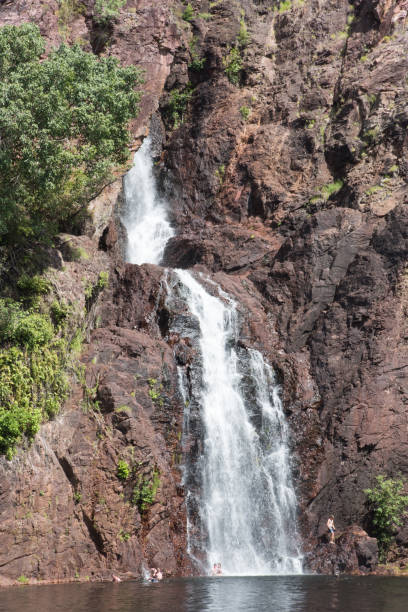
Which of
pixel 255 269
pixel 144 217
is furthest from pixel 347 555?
pixel 144 217

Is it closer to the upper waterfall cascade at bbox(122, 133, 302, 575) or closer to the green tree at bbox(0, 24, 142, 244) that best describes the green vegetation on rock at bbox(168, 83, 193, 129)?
the green tree at bbox(0, 24, 142, 244)

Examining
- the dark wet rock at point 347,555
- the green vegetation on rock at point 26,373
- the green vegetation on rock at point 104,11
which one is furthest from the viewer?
the green vegetation on rock at point 104,11

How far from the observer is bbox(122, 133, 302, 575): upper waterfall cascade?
28.9 metres

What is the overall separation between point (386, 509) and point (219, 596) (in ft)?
43.5

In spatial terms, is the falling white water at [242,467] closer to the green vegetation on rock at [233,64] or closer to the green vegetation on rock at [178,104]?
the green vegetation on rock at [178,104]

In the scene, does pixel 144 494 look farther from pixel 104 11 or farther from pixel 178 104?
pixel 104 11

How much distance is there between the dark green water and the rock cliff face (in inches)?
127

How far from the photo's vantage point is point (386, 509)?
99.1ft

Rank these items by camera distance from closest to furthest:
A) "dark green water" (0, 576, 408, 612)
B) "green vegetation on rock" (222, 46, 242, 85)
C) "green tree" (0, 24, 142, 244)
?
1. "dark green water" (0, 576, 408, 612)
2. "green tree" (0, 24, 142, 244)
3. "green vegetation on rock" (222, 46, 242, 85)

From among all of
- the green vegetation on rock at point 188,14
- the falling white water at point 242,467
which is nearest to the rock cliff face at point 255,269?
the green vegetation on rock at point 188,14

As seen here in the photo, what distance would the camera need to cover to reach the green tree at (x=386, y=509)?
30.2 meters

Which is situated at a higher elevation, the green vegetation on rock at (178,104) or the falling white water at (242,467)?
the green vegetation on rock at (178,104)

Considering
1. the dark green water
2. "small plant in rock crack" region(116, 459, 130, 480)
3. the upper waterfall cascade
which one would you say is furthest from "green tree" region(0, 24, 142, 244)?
→ the dark green water

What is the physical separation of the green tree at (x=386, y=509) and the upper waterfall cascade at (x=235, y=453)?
3.77 meters
